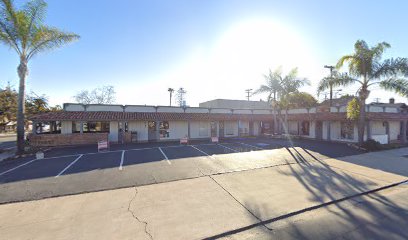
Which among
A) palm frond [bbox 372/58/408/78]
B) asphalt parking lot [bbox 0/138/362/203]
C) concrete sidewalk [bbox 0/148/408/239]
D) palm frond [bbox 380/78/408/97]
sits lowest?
concrete sidewalk [bbox 0/148/408/239]

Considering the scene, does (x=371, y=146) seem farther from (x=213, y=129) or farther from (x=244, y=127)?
(x=213, y=129)

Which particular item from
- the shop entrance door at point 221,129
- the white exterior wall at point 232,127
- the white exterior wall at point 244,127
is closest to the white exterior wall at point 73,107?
the shop entrance door at point 221,129

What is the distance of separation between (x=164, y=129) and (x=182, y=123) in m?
2.17

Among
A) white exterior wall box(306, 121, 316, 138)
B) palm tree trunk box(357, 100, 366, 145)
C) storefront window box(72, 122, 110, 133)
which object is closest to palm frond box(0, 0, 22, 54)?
storefront window box(72, 122, 110, 133)

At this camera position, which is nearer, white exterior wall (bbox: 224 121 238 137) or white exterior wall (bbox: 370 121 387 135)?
white exterior wall (bbox: 370 121 387 135)

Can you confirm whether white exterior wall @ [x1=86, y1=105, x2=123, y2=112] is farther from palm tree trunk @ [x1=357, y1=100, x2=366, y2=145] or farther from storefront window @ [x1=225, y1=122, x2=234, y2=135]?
palm tree trunk @ [x1=357, y1=100, x2=366, y2=145]

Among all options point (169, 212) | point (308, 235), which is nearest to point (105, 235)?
point (169, 212)

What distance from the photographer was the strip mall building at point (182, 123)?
18.4 meters

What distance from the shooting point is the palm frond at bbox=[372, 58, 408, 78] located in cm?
1449

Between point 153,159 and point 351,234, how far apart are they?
33.0ft

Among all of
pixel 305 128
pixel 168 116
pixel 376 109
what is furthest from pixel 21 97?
pixel 376 109

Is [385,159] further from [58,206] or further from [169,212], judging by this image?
[58,206]

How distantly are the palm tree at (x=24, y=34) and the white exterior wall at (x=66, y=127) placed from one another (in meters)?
4.36

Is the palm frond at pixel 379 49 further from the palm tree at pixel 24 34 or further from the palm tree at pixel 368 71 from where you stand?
the palm tree at pixel 24 34
